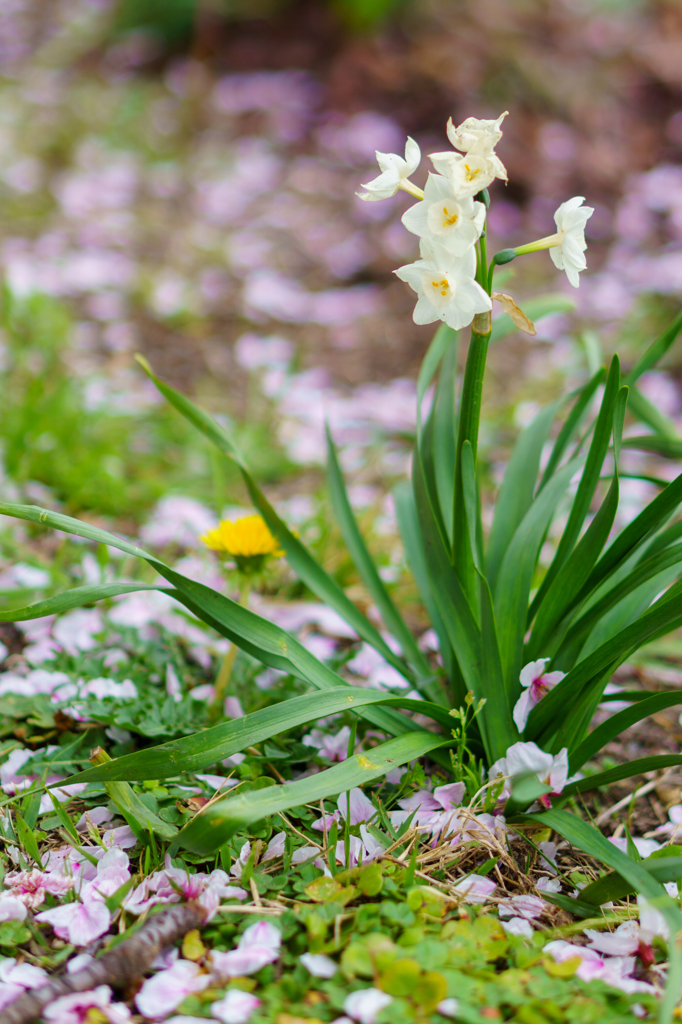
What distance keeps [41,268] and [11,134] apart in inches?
63.1

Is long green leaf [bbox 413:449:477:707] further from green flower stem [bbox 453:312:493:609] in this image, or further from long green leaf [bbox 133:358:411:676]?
long green leaf [bbox 133:358:411:676]

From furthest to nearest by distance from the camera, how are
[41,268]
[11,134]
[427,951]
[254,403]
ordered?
[11,134] → [41,268] → [254,403] → [427,951]

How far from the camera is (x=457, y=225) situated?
→ 1.05m

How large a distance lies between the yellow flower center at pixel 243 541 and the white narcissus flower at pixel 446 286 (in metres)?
0.64

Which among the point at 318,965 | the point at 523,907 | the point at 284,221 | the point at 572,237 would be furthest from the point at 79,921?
the point at 284,221

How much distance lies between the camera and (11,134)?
4.86 metres

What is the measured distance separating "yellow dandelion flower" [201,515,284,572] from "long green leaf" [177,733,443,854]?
0.49 m

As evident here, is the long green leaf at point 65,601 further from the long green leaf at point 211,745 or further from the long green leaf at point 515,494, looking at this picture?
the long green leaf at point 515,494

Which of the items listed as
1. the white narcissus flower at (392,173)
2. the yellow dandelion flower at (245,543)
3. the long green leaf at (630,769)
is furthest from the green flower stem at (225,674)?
the white narcissus flower at (392,173)

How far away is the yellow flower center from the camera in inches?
61.5

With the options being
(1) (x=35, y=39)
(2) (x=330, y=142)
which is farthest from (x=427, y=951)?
(1) (x=35, y=39)

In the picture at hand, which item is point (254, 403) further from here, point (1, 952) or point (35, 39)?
point (35, 39)

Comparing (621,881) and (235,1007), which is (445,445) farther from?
(235,1007)

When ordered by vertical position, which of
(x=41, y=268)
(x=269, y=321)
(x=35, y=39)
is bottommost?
(x=269, y=321)
